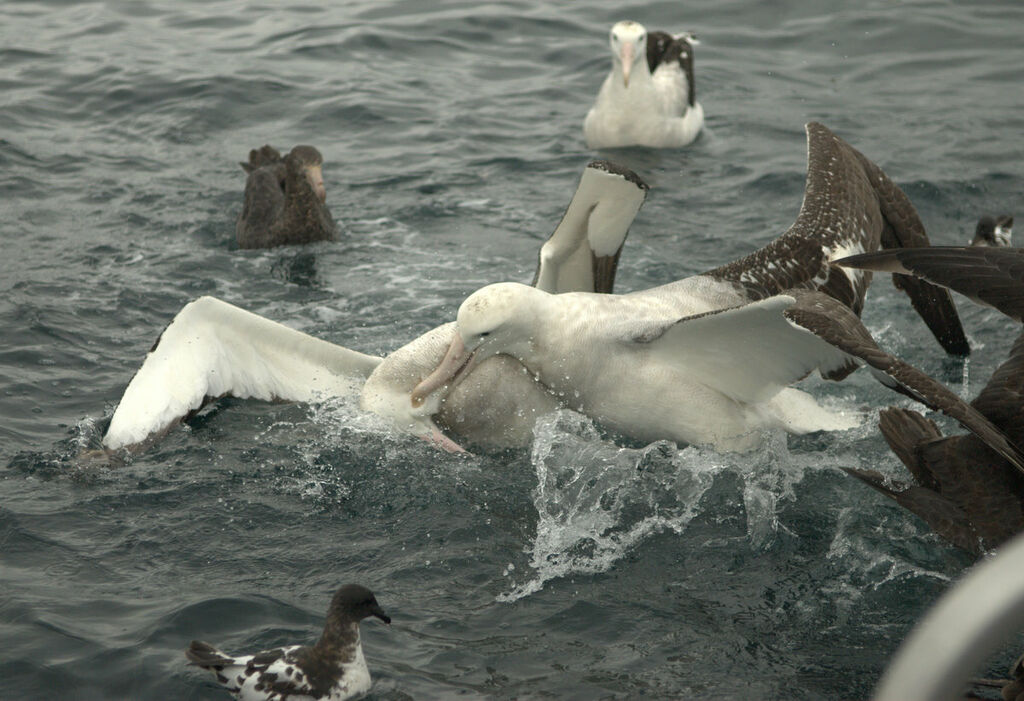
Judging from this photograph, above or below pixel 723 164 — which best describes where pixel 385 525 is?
below

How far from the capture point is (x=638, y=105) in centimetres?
1249

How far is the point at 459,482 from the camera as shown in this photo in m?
6.51

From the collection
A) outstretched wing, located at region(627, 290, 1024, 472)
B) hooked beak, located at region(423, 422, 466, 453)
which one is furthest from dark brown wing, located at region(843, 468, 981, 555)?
hooked beak, located at region(423, 422, 466, 453)

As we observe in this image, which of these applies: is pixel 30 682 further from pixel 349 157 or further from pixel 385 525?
pixel 349 157

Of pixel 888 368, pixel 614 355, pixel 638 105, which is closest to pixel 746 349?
pixel 614 355

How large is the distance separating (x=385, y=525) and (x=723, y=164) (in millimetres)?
7149

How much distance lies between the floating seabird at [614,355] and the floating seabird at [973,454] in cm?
52

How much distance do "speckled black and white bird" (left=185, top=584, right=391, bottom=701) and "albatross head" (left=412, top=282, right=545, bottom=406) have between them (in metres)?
1.90

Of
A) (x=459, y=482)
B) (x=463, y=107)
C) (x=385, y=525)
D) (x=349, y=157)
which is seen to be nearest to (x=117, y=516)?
(x=385, y=525)

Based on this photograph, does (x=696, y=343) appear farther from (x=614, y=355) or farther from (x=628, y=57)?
(x=628, y=57)

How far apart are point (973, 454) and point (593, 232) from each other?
2401mm

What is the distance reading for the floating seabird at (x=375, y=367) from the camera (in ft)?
21.9

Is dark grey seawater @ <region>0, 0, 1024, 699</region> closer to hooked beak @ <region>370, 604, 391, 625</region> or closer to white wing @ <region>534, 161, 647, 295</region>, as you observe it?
hooked beak @ <region>370, 604, 391, 625</region>

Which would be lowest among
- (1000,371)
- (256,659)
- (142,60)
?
(256,659)
